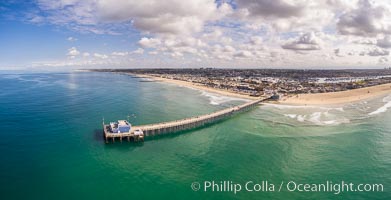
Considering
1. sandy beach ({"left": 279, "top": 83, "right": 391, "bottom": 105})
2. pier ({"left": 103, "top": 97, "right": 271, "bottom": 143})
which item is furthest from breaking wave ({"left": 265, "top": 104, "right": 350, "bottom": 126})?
pier ({"left": 103, "top": 97, "right": 271, "bottom": 143})

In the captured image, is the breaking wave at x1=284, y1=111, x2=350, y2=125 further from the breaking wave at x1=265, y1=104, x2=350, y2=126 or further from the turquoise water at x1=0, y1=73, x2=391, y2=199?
the turquoise water at x1=0, y1=73, x2=391, y2=199

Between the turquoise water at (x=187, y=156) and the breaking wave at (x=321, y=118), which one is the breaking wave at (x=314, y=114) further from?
the turquoise water at (x=187, y=156)

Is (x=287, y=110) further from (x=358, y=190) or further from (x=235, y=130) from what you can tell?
(x=358, y=190)

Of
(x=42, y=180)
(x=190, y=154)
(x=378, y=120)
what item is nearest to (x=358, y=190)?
(x=190, y=154)

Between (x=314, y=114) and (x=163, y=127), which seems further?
(x=314, y=114)

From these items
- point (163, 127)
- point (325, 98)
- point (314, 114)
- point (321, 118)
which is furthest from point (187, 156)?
point (325, 98)

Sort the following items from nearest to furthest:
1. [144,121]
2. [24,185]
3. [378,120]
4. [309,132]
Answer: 1. [24,185]
2. [309,132]
3. [144,121]
4. [378,120]

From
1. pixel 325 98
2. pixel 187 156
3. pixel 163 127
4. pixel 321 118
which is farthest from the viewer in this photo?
pixel 325 98

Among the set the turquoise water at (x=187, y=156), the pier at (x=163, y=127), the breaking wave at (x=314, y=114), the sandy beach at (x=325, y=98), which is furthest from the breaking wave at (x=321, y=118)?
the sandy beach at (x=325, y=98)

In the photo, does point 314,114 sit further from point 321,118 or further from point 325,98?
point 325,98
